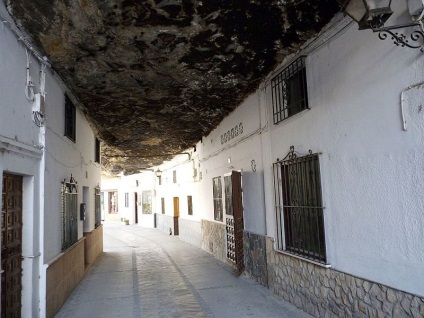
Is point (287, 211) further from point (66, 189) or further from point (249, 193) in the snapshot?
point (66, 189)

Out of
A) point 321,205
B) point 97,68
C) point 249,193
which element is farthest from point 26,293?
point 249,193

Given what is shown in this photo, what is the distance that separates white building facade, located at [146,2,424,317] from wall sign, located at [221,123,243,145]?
1.35ft

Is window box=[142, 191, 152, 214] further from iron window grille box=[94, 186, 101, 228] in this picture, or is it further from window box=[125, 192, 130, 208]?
iron window grille box=[94, 186, 101, 228]

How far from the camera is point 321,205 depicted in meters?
4.48

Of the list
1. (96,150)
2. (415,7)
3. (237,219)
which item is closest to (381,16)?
(415,7)

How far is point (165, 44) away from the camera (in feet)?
14.9

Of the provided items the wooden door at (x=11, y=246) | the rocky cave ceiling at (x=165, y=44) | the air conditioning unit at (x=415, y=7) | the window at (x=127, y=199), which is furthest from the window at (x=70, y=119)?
the window at (x=127, y=199)

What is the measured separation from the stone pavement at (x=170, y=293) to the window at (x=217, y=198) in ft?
4.16

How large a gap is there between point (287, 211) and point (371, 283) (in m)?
2.02

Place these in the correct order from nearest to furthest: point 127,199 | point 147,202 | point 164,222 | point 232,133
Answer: point 232,133, point 164,222, point 147,202, point 127,199

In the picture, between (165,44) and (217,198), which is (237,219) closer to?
(217,198)

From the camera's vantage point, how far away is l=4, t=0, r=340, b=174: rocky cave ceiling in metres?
3.73

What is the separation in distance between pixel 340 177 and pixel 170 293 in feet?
13.2

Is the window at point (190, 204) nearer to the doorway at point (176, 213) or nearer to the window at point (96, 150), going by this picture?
the doorway at point (176, 213)
